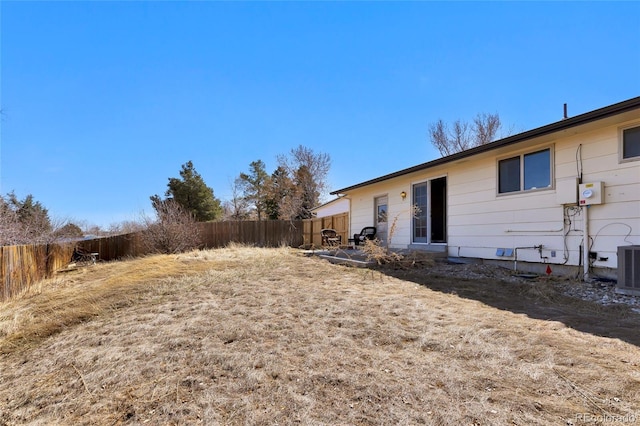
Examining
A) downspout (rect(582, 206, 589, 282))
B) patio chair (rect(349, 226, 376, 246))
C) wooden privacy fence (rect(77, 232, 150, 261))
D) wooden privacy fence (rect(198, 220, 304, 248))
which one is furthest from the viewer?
wooden privacy fence (rect(198, 220, 304, 248))

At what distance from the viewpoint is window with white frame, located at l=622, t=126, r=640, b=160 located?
469 cm

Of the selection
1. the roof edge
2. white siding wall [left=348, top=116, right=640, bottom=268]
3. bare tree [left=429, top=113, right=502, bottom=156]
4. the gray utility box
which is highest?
bare tree [left=429, top=113, right=502, bottom=156]

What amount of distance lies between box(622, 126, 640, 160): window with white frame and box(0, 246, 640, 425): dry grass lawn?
241 centimetres

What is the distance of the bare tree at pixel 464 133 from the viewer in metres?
19.6

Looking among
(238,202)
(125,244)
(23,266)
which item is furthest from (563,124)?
(238,202)

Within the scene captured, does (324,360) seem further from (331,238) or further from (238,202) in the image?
(238,202)

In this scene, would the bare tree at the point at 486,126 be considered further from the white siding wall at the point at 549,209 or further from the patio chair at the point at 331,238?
the white siding wall at the point at 549,209

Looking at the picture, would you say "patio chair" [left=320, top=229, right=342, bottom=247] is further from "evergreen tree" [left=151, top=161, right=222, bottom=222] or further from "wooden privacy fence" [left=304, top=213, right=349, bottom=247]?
"evergreen tree" [left=151, top=161, right=222, bottom=222]

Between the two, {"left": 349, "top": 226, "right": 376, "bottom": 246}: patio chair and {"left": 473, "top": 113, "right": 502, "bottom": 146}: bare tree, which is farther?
{"left": 473, "top": 113, "right": 502, "bottom": 146}: bare tree

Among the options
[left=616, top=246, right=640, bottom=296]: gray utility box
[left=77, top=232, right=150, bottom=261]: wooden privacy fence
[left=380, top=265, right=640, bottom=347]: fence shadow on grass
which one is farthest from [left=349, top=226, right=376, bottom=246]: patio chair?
[left=77, top=232, right=150, bottom=261]: wooden privacy fence

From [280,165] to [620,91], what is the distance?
22835 mm

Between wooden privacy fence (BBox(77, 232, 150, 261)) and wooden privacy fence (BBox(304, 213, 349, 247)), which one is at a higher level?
wooden privacy fence (BBox(304, 213, 349, 247))

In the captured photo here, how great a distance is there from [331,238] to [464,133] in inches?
543

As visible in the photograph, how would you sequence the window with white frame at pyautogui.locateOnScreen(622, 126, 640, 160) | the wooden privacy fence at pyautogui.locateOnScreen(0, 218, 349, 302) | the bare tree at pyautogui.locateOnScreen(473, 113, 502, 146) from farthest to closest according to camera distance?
the bare tree at pyautogui.locateOnScreen(473, 113, 502, 146) → the wooden privacy fence at pyautogui.locateOnScreen(0, 218, 349, 302) → the window with white frame at pyautogui.locateOnScreen(622, 126, 640, 160)
